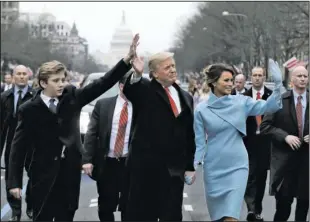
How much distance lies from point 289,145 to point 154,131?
2362mm

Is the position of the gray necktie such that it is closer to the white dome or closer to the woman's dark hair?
the woman's dark hair

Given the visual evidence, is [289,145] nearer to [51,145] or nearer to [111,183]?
[111,183]

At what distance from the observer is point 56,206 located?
6316mm

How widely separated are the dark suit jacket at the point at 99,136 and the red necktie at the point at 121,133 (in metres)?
0.11

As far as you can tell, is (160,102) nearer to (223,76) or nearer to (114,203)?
(223,76)

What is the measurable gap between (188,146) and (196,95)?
15.2 metres

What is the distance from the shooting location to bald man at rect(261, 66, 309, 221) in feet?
26.8

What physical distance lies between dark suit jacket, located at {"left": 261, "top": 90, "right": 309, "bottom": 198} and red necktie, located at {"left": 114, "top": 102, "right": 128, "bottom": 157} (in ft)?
5.56

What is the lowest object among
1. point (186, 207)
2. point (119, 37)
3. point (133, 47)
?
point (119, 37)

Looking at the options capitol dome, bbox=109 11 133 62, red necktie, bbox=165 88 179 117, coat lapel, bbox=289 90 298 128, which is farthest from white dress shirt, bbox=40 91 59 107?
capitol dome, bbox=109 11 133 62

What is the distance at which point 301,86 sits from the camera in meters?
8.17

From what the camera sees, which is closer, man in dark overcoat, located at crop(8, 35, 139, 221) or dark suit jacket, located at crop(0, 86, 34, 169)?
man in dark overcoat, located at crop(8, 35, 139, 221)

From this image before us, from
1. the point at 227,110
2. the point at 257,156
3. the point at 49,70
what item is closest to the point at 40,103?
the point at 49,70

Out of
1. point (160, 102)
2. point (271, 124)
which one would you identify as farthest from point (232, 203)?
point (271, 124)
